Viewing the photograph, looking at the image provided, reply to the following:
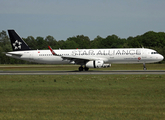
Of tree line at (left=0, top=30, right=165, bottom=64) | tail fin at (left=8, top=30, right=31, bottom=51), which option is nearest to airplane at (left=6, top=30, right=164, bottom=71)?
→ tail fin at (left=8, top=30, right=31, bottom=51)

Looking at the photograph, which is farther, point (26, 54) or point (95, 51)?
point (26, 54)

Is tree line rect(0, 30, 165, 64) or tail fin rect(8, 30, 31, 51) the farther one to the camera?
tree line rect(0, 30, 165, 64)

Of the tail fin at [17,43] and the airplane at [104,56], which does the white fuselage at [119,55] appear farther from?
the tail fin at [17,43]

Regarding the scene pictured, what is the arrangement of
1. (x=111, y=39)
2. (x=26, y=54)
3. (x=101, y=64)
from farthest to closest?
(x=111, y=39) → (x=26, y=54) → (x=101, y=64)

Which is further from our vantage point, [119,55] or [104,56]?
[104,56]

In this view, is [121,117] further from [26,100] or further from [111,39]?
[111,39]

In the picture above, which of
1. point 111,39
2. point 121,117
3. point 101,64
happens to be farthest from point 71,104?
point 111,39

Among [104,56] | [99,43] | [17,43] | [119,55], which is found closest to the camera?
[119,55]

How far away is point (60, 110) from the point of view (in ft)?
39.9

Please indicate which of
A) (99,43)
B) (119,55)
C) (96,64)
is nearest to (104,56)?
(119,55)

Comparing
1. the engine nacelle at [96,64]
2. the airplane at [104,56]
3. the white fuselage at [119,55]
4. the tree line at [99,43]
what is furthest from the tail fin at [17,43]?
the tree line at [99,43]

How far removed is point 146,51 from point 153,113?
3448 cm

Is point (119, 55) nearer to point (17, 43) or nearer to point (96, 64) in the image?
point (96, 64)

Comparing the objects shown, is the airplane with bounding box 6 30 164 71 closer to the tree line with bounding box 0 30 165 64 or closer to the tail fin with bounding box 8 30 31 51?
the tail fin with bounding box 8 30 31 51
